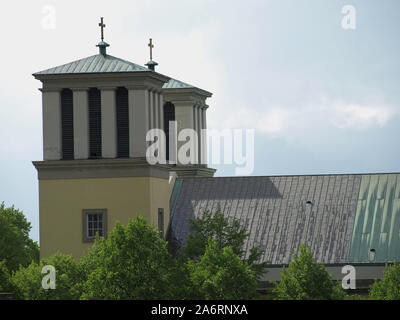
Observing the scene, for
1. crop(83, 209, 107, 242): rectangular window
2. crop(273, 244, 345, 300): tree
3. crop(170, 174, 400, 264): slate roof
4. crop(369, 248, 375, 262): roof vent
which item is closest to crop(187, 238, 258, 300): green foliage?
crop(273, 244, 345, 300): tree

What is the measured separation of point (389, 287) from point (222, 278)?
7756 millimetres

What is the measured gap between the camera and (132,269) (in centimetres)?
5359

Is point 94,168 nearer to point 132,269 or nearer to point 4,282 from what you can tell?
point 4,282

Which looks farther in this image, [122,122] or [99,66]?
[99,66]

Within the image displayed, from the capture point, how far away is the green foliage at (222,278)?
54.5m

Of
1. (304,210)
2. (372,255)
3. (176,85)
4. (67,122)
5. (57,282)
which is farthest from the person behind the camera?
(176,85)

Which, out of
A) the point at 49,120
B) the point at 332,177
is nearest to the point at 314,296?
the point at 332,177

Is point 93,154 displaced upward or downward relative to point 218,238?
upward

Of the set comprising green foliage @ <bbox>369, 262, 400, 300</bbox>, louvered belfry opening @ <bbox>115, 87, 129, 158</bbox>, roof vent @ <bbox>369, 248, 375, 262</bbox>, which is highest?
louvered belfry opening @ <bbox>115, 87, 129, 158</bbox>

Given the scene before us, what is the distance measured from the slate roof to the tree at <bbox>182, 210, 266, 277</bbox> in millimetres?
2541

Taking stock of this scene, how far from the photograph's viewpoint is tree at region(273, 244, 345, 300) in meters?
54.1

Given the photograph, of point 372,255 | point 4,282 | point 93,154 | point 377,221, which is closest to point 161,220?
point 93,154

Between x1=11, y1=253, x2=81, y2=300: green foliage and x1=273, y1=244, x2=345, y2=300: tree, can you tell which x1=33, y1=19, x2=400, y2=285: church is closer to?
x1=11, y1=253, x2=81, y2=300: green foliage

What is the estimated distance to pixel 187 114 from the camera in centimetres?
7288
